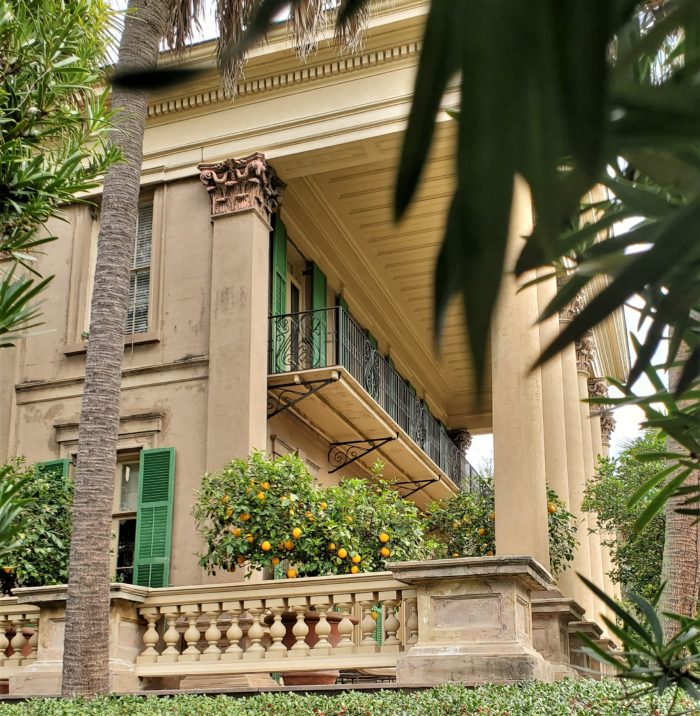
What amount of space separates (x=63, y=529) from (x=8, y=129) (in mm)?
6757

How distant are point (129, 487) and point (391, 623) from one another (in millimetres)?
6175

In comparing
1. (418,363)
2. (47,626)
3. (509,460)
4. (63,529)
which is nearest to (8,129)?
(47,626)

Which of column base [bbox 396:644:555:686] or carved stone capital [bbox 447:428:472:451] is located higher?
carved stone capital [bbox 447:428:472:451]

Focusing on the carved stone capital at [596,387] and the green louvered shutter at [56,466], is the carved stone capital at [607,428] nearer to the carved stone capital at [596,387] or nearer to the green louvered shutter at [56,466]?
the carved stone capital at [596,387]

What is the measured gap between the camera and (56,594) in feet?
29.8

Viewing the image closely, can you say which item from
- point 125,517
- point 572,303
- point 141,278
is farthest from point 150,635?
point 572,303

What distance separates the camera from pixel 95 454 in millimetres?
8602

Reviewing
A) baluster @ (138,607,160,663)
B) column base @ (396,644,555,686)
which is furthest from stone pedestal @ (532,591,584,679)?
baluster @ (138,607,160,663)

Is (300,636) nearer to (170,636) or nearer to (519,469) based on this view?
(170,636)

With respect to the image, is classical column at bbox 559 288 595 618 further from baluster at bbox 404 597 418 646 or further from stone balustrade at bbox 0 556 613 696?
baluster at bbox 404 597 418 646

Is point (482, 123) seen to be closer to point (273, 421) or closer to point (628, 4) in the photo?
point (628, 4)

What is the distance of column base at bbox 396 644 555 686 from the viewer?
24.4 ft

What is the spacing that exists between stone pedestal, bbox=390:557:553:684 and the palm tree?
92.6 inches

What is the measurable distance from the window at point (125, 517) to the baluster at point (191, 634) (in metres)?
3.60
